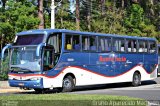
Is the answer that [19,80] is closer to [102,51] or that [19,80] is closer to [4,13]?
[102,51]

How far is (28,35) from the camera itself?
22.2m

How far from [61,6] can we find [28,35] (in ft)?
102

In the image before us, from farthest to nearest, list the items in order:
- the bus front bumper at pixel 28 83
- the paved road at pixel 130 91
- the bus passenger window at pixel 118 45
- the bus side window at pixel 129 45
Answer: the bus side window at pixel 129 45 < the bus passenger window at pixel 118 45 < the bus front bumper at pixel 28 83 < the paved road at pixel 130 91

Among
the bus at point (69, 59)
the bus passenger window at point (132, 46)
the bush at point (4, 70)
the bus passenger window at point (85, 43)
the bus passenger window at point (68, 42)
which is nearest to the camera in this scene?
the bus at point (69, 59)

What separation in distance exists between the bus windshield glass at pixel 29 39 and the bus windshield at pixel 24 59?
0.31 metres

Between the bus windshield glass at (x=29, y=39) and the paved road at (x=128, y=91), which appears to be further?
the bus windshield glass at (x=29, y=39)

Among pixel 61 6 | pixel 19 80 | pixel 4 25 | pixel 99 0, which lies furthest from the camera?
pixel 99 0

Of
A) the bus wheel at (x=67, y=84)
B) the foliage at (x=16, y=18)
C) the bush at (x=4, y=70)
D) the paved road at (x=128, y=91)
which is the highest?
the foliage at (x=16, y=18)

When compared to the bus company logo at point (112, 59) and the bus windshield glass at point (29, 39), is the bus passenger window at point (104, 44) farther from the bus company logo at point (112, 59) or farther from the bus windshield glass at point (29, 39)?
the bus windshield glass at point (29, 39)

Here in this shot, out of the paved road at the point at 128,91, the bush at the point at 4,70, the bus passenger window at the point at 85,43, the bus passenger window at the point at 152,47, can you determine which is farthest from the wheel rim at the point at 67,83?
the bus passenger window at the point at 152,47

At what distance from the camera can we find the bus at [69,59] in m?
21.4

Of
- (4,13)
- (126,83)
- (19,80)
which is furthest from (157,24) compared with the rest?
(19,80)

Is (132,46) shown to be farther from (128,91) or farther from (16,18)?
(16,18)

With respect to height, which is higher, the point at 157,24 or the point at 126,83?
the point at 157,24
